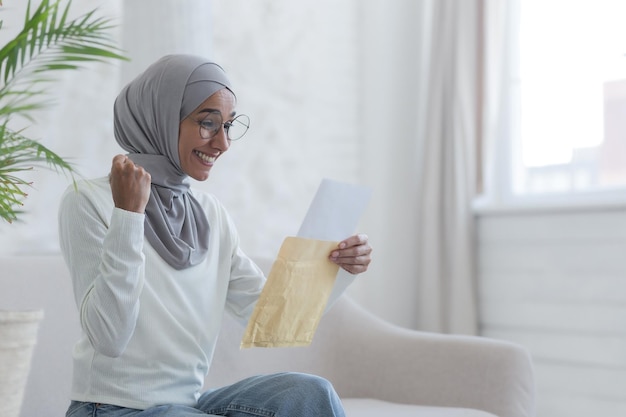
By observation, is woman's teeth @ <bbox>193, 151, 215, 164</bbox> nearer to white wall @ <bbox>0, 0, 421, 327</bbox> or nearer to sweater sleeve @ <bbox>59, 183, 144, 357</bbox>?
sweater sleeve @ <bbox>59, 183, 144, 357</bbox>

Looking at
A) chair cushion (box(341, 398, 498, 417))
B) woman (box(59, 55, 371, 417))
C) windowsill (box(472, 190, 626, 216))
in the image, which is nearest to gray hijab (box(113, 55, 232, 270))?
woman (box(59, 55, 371, 417))

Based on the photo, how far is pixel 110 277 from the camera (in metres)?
1.36

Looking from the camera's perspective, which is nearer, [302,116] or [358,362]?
[358,362]

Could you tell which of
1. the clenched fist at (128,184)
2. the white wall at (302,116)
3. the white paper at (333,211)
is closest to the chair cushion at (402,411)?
the white paper at (333,211)

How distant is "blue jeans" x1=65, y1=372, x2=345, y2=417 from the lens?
146 cm

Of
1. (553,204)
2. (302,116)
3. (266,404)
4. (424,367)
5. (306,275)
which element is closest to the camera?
(266,404)

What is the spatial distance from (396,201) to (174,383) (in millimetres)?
2099

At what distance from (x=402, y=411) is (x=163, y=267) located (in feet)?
2.54

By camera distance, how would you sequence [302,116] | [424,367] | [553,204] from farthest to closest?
[302,116] < [553,204] < [424,367]

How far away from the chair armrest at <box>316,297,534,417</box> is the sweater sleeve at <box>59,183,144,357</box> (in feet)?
3.34

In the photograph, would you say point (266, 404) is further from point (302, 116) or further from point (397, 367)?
point (302, 116)

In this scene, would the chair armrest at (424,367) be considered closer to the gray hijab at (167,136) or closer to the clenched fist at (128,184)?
the gray hijab at (167,136)

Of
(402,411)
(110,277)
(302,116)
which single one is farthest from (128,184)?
(302,116)

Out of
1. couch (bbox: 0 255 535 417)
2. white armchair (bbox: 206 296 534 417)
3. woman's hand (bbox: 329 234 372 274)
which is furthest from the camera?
white armchair (bbox: 206 296 534 417)
